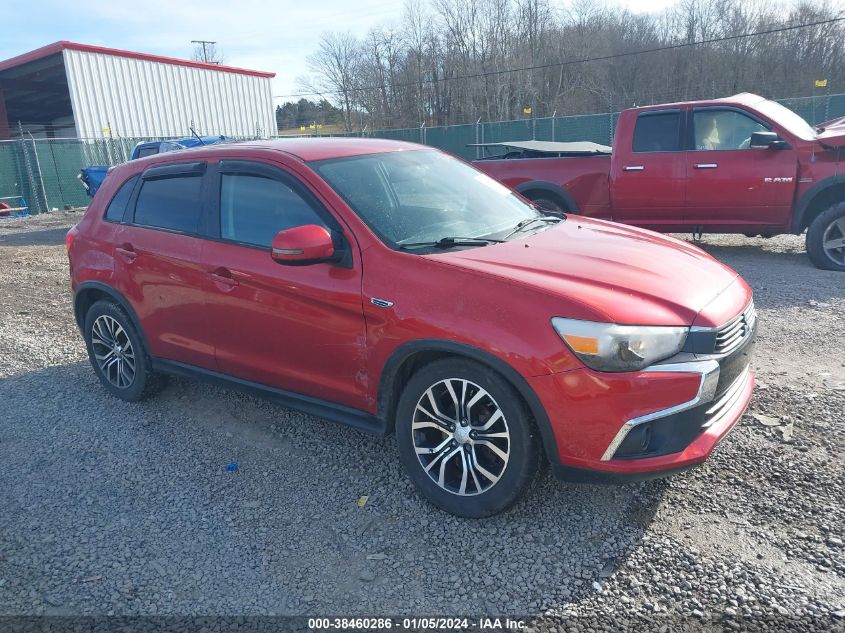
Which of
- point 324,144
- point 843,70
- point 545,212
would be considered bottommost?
point 545,212

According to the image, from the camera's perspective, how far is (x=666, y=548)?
2875mm

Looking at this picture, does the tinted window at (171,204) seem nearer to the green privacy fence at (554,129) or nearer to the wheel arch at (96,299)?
the wheel arch at (96,299)

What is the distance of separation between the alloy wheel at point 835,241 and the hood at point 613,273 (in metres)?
4.76

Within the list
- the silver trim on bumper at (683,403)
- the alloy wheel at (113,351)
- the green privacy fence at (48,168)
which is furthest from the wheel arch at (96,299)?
the green privacy fence at (48,168)

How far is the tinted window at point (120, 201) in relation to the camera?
473 cm

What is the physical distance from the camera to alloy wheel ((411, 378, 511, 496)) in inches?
119

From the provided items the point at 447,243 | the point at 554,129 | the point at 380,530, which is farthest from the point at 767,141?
the point at 554,129

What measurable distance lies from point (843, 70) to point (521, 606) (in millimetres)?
41950

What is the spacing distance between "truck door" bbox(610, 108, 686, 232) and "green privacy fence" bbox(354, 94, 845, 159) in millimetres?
10028

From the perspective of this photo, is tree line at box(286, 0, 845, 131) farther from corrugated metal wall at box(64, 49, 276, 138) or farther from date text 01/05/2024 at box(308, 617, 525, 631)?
date text 01/05/2024 at box(308, 617, 525, 631)

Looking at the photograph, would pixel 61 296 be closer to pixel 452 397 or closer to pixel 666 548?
pixel 452 397

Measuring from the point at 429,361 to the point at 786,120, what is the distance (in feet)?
23.2

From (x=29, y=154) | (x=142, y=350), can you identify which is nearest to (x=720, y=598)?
(x=142, y=350)

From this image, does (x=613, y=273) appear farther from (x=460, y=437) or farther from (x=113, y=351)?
(x=113, y=351)
